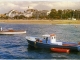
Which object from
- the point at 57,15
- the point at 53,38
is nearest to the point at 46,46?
the point at 53,38

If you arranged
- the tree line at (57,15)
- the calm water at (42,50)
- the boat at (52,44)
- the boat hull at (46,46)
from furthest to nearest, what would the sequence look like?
the boat hull at (46,46), the boat at (52,44), the calm water at (42,50), the tree line at (57,15)

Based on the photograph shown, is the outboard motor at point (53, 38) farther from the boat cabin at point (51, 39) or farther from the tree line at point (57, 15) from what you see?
the tree line at point (57, 15)

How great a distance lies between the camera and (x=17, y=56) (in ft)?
18.6

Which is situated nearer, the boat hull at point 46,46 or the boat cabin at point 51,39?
the boat cabin at point 51,39

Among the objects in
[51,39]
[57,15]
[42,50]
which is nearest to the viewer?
[57,15]

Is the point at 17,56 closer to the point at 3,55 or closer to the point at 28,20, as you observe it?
the point at 3,55

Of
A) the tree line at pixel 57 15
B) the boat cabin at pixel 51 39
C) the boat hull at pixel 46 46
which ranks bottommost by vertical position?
the boat hull at pixel 46 46

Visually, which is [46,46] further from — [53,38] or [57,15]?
[57,15]

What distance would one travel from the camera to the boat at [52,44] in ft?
20.4

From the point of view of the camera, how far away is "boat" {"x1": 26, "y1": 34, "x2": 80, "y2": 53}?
244 inches

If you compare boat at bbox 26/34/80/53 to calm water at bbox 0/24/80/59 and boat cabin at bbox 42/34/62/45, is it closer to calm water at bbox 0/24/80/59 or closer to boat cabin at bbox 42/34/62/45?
boat cabin at bbox 42/34/62/45

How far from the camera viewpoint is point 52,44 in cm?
637

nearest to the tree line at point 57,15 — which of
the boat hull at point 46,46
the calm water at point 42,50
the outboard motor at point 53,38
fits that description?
the calm water at point 42,50

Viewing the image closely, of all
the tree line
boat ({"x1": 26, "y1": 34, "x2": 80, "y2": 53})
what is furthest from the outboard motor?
the tree line
